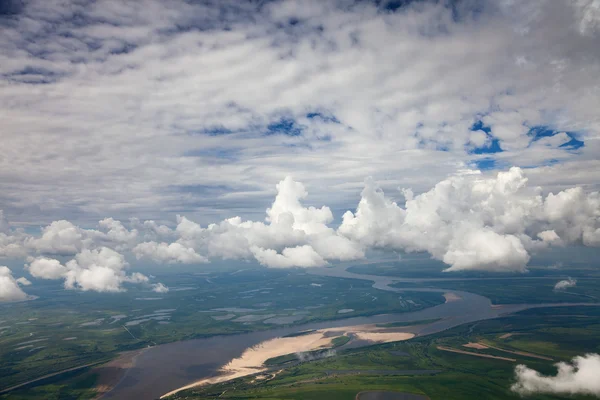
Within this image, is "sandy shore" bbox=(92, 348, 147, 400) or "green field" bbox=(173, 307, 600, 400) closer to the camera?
"green field" bbox=(173, 307, 600, 400)

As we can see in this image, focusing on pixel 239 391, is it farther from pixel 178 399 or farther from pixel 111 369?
pixel 111 369

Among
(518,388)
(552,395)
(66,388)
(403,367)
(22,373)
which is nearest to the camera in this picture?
(552,395)

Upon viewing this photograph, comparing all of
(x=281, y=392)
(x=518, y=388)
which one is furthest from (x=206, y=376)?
(x=518, y=388)

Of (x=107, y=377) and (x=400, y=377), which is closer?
(x=400, y=377)

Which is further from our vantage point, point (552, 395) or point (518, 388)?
point (518, 388)

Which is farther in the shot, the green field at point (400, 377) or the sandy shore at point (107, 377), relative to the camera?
the sandy shore at point (107, 377)

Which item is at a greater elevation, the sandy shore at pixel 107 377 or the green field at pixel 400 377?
the sandy shore at pixel 107 377

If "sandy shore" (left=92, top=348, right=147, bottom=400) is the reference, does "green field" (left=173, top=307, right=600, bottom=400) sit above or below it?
below

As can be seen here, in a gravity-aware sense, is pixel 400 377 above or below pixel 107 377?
below

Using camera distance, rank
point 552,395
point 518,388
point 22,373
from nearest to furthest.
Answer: point 552,395
point 518,388
point 22,373
